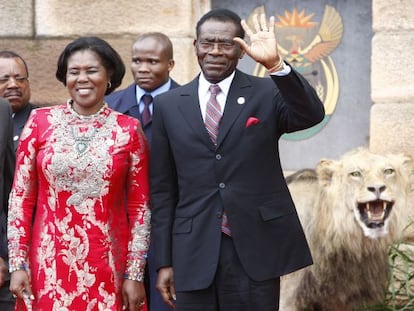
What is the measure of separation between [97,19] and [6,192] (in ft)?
9.63

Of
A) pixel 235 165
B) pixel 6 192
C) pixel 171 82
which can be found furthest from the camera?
pixel 171 82

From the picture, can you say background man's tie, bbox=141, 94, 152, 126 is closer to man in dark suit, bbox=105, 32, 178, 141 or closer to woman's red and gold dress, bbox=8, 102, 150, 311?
man in dark suit, bbox=105, 32, 178, 141

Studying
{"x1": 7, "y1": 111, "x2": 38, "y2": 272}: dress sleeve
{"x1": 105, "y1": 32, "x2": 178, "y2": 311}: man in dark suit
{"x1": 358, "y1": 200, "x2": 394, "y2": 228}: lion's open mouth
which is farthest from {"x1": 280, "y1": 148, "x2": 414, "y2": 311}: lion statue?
{"x1": 7, "y1": 111, "x2": 38, "y2": 272}: dress sleeve

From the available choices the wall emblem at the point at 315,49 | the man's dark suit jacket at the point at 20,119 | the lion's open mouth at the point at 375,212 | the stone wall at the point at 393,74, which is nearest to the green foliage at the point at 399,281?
the lion's open mouth at the point at 375,212

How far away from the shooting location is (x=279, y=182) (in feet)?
16.6

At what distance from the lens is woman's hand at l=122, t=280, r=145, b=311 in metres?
5.03

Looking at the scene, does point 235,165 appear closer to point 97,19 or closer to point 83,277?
point 83,277

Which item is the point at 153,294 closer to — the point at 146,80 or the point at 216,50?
the point at 146,80

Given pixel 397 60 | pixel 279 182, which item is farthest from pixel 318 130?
pixel 279 182

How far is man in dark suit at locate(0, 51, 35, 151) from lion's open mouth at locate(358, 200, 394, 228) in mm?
2090

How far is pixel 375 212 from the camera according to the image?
6645 millimetres

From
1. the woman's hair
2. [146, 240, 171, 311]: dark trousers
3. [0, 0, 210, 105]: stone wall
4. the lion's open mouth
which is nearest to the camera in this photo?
the woman's hair

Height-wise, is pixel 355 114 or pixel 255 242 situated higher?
pixel 355 114

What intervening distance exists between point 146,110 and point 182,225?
4.34ft
